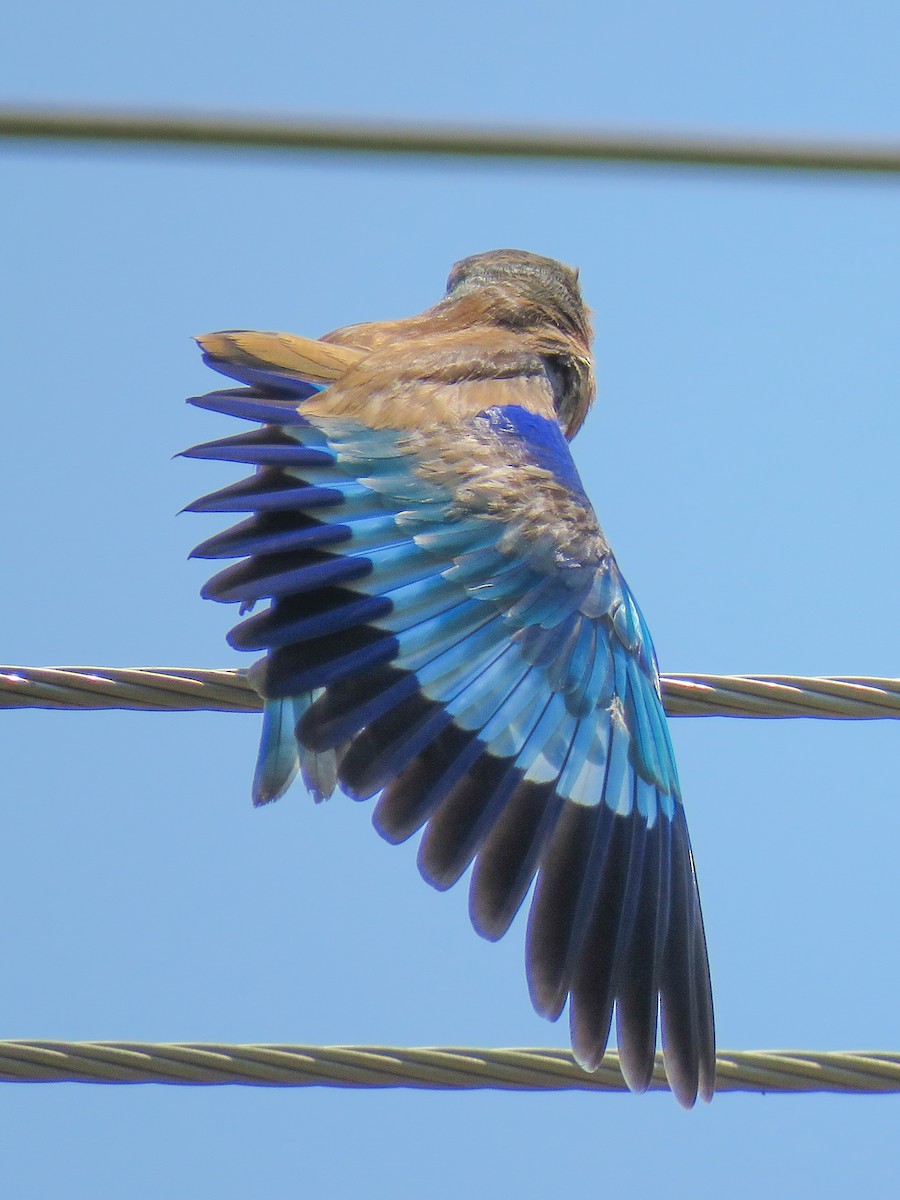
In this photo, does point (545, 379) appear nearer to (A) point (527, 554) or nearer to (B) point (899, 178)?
(A) point (527, 554)

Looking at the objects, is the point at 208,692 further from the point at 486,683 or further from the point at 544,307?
the point at 544,307

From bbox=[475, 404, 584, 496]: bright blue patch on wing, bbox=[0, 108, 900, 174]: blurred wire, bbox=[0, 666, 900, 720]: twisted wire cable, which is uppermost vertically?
bbox=[475, 404, 584, 496]: bright blue patch on wing

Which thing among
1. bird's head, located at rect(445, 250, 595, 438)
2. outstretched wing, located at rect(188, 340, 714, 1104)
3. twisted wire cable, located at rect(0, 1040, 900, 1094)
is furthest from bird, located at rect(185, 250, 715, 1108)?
bird's head, located at rect(445, 250, 595, 438)

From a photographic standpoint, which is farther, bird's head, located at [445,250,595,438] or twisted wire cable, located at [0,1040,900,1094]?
bird's head, located at [445,250,595,438]

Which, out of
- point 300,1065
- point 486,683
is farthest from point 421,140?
point 486,683

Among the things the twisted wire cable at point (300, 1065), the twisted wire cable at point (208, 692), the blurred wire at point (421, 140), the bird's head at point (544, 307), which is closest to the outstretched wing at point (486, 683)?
the twisted wire cable at point (208, 692)

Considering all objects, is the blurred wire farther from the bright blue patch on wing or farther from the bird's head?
the bird's head
